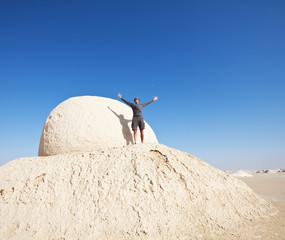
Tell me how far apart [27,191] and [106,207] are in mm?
2131

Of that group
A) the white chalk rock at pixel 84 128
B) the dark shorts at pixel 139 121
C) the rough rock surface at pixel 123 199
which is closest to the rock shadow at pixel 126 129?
the white chalk rock at pixel 84 128

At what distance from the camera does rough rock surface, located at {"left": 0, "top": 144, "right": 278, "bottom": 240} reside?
3928 mm

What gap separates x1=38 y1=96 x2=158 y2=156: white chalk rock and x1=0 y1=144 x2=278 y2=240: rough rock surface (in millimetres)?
408

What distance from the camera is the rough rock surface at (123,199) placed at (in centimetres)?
393

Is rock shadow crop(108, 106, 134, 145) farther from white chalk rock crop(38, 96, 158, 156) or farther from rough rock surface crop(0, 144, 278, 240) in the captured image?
rough rock surface crop(0, 144, 278, 240)

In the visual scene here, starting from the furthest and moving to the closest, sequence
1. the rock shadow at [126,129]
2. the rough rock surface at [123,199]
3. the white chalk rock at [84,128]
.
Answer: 1. the rock shadow at [126,129]
2. the white chalk rock at [84,128]
3. the rough rock surface at [123,199]

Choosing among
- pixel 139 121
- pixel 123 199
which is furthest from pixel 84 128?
pixel 123 199

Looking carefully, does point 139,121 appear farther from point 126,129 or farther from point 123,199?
point 123,199

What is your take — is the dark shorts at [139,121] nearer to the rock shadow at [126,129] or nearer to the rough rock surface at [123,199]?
the rock shadow at [126,129]

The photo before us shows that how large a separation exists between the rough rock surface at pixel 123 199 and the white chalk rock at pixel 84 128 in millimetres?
408

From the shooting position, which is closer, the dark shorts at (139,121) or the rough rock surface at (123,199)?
the rough rock surface at (123,199)

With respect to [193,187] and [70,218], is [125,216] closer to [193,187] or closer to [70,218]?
[70,218]

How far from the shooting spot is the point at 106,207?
4152 mm

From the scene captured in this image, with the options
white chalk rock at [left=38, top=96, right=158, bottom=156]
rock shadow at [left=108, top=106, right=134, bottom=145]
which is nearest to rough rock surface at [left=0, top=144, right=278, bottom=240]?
white chalk rock at [left=38, top=96, right=158, bottom=156]
